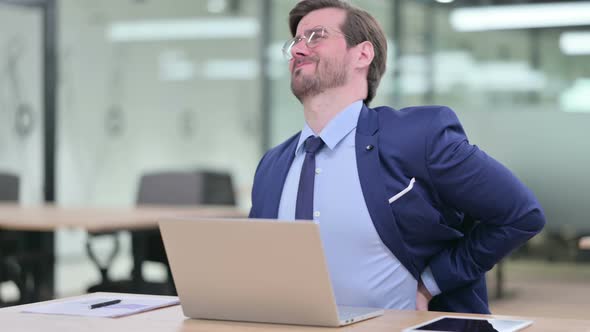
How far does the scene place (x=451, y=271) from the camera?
2.37 m

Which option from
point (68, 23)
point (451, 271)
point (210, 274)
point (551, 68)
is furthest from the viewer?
point (68, 23)

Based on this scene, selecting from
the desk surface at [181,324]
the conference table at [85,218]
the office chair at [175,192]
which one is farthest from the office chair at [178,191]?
the desk surface at [181,324]

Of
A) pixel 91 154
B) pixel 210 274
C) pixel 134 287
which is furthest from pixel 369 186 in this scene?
pixel 91 154

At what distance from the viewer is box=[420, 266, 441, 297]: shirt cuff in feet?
7.88

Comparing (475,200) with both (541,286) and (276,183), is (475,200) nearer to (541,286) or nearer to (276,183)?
(276,183)

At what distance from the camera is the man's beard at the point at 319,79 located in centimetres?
249

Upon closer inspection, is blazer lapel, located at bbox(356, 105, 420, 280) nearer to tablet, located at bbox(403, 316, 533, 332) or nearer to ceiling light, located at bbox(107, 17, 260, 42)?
tablet, located at bbox(403, 316, 533, 332)

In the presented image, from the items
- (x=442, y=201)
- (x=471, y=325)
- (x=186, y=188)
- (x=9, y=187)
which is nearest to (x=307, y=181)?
(x=442, y=201)

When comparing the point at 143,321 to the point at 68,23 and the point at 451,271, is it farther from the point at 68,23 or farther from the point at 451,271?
the point at 68,23

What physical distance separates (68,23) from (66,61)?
0.90ft

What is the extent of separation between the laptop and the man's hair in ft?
2.73

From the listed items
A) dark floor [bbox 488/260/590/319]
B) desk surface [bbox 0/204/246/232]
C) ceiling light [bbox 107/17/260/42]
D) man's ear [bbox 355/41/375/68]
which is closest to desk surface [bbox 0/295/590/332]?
man's ear [bbox 355/41/375/68]

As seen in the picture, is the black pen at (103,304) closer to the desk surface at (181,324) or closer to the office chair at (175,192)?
the desk surface at (181,324)

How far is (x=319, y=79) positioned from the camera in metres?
2.49
